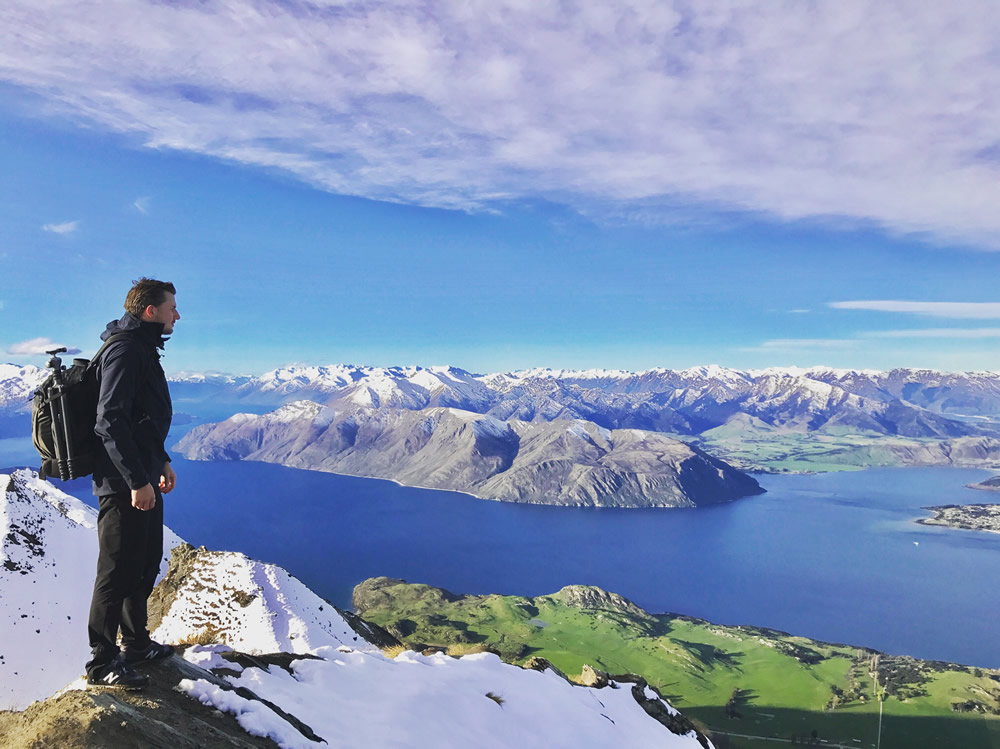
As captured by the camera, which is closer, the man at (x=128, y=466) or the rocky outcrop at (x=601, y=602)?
the man at (x=128, y=466)

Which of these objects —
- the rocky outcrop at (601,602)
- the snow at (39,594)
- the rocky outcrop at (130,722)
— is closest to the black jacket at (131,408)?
the rocky outcrop at (130,722)

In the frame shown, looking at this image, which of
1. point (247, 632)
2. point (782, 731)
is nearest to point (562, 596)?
point (782, 731)

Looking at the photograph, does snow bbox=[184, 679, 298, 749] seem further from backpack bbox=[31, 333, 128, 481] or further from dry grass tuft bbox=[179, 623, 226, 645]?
dry grass tuft bbox=[179, 623, 226, 645]

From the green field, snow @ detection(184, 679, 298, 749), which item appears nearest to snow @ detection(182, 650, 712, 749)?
snow @ detection(184, 679, 298, 749)

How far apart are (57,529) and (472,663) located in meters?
45.2

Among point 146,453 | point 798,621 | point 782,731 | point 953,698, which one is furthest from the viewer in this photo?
point 798,621

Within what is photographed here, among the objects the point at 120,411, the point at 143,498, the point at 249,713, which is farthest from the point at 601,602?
the point at 120,411

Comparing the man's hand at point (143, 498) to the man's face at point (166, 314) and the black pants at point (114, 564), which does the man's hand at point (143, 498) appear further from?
the man's face at point (166, 314)

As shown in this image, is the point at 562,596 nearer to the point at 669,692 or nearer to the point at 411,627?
the point at 411,627

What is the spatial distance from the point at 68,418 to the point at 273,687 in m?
6.86

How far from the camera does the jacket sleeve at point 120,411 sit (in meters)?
7.11

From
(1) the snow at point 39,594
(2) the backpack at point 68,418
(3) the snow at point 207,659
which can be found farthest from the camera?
(1) the snow at point 39,594

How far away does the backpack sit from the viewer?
7219 mm

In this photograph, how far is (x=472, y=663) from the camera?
17469 millimetres
